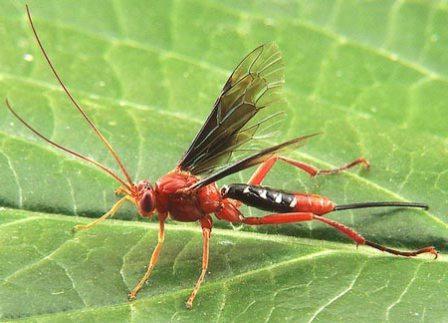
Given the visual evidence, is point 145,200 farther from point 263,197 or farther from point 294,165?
point 294,165

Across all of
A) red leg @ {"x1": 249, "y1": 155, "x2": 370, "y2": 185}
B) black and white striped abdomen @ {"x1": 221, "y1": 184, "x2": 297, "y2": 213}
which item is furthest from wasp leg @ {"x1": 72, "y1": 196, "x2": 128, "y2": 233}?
red leg @ {"x1": 249, "y1": 155, "x2": 370, "y2": 185}

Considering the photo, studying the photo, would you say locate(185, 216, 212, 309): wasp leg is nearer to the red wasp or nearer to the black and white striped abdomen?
the red wasp

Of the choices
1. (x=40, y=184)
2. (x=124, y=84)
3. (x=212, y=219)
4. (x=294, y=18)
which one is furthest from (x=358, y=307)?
(x=294, y=18)

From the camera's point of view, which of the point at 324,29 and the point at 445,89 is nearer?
the point at 445,89

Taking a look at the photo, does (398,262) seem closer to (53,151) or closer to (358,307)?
(358,307)

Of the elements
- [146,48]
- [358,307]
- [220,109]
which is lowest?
[358,307]

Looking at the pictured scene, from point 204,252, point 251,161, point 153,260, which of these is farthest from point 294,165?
point 153,260

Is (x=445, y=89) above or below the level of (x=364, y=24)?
below
